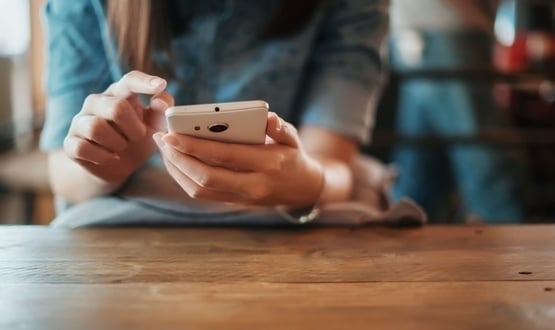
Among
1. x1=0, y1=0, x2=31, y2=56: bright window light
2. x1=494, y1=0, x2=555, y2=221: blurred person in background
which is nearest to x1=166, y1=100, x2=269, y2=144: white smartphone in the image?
x1=494, y1=0, x2=555, y2=221: blurred person in background

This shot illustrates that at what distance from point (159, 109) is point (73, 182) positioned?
17 cm

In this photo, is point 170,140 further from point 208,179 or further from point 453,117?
point 453,117

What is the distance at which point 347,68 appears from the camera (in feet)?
2.46

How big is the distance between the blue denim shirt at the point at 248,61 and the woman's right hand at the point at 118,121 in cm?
7

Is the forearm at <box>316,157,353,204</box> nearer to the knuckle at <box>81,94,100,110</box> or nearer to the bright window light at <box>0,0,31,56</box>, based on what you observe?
the knuckle at <box>81,94,100,110</box>

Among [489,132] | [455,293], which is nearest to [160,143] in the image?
[455,293]

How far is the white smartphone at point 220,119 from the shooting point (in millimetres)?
467

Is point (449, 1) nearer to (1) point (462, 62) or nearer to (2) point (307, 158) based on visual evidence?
(1) point (462, 62)

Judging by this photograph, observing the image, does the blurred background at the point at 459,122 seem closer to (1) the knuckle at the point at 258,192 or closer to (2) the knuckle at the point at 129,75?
(1) the knuckle at the point at 258,192

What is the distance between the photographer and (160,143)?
50 cm

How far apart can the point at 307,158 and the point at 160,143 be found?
14 centimetres

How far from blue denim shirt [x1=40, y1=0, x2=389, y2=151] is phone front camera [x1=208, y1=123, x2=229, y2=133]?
15 cm

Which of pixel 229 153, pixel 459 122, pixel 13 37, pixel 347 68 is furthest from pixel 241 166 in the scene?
pixel 13 37

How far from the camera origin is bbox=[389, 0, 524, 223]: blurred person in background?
1.21m
